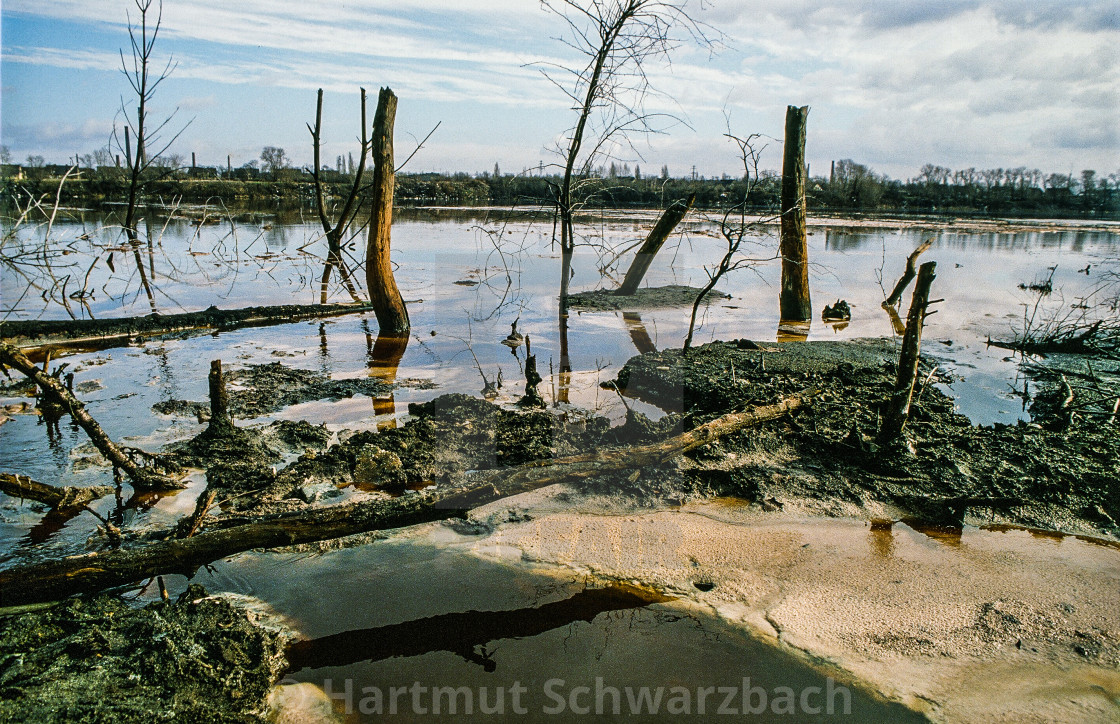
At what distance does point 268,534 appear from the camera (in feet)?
11.0

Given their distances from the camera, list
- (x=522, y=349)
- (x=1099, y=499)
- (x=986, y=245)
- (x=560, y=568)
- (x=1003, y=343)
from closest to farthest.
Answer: (x=560, y=568) → (x=1099, y=499) → (x=522, y=349) → (x=1003, y=343) → (x=986, y=245)

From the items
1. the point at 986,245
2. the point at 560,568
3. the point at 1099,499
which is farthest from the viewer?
the point at 986,245

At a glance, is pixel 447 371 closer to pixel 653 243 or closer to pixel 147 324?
pixel 147 324

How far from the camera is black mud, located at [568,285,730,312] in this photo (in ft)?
39.2

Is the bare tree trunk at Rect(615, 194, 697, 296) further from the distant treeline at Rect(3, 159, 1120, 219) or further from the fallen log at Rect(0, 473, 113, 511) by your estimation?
the distant treeline at Rect(3, 159, 1120, 219)

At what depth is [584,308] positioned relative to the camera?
11.7 m

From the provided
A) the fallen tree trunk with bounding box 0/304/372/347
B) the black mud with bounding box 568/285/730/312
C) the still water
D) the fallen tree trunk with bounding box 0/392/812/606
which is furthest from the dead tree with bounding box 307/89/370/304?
the fallen tree trunk with bounding box 0/392/812/606

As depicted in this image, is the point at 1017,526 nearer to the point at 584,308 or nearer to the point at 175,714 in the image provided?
the point at 175,714

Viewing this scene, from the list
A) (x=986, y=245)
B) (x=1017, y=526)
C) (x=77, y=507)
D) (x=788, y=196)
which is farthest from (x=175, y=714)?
(x=986, y=245)

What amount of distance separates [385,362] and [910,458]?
5.67 meters

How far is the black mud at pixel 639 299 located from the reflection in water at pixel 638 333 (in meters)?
0.61

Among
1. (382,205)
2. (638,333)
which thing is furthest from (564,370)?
(382,205)

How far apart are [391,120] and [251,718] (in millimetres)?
8020

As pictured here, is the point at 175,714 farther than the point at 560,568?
No
